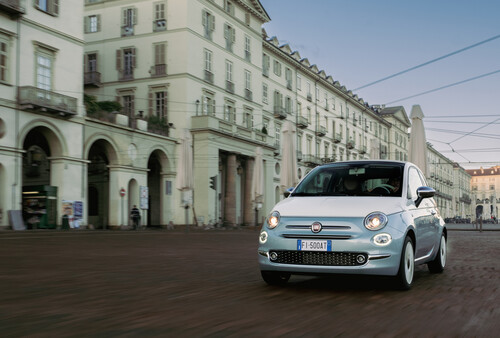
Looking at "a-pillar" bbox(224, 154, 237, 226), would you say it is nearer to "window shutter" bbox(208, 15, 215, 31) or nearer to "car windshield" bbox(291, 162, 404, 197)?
"window shutter" bbox(208, 15, 215, 31)

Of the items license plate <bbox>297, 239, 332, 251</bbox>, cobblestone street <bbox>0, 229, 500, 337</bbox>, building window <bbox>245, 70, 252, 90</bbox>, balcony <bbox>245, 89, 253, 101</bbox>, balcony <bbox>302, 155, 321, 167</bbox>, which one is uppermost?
building window <bbox>245, 70, 252, 90</bbox>

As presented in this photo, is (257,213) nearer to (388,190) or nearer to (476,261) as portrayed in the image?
(476,261)

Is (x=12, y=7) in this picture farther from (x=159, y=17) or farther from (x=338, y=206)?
(x=338, y=206)

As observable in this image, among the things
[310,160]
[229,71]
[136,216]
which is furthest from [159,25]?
[310,160]

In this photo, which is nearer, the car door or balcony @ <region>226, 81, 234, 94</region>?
the car door

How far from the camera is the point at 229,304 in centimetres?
572

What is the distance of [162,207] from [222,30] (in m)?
15.1

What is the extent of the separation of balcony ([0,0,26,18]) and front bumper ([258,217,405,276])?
77.0 feet

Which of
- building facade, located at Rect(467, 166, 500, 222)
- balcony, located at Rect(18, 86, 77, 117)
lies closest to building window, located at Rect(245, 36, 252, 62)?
balcony, located at Rect(18, 86, 77, 117)

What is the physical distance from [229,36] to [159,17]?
6976 mm

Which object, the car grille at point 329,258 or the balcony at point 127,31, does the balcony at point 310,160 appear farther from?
the car grille at point 329,258

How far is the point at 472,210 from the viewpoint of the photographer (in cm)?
17350

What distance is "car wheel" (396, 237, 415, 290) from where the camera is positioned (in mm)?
6719

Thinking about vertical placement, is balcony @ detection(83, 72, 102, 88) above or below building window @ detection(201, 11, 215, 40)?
below
